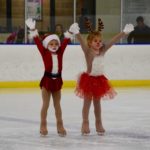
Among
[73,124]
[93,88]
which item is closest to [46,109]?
[93,88]

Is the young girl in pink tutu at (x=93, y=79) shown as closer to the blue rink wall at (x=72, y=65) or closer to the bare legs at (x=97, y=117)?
the bare legs at (x=97, y=117)

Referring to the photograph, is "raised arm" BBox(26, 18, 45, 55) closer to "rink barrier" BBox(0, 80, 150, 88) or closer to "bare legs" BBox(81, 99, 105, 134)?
"bare legs" BBox(81, 99, 105, 134)

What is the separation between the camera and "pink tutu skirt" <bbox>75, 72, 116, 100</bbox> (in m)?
6.16

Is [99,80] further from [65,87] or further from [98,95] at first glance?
[65,87]

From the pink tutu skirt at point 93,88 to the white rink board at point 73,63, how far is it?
510 centimetres

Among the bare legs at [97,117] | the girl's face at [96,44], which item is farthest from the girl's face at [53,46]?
the bare legs at [97,117]

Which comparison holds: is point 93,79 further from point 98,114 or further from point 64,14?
point 64,14

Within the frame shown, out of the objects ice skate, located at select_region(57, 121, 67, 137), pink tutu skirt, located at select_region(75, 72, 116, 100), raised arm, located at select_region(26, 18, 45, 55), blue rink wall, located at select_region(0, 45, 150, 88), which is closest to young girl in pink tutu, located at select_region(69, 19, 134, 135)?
pink tutu skirt, located at select_region(75, 72, 116, 100)

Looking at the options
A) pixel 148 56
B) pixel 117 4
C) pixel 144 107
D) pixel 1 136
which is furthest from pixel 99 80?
pixel 117 4

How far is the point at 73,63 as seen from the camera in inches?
455

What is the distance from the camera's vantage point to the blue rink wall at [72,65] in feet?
36.9

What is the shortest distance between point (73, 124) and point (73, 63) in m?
4.70

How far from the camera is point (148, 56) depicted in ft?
39.3

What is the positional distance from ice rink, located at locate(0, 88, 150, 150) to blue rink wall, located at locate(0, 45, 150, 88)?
107 cm
